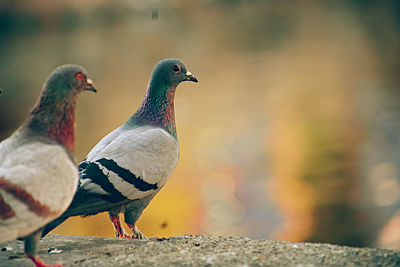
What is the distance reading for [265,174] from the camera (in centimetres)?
1228

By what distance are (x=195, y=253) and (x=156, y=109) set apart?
1.42 m

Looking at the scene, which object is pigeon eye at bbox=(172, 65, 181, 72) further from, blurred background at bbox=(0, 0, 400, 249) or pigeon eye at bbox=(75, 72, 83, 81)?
blurred background at bbox=(0, 0, 400, 249)

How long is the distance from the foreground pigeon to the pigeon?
2.56ft

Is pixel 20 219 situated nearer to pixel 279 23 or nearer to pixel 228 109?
pixel 228 109

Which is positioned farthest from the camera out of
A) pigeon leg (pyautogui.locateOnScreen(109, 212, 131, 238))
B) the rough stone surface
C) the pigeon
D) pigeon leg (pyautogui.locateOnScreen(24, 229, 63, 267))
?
pigeon leg (pyautogui.locateOnScreen(109, 212, 131, 238))

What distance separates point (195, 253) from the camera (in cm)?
454

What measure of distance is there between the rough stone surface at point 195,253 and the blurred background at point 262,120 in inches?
169

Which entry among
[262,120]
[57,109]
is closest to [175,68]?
[57,109]

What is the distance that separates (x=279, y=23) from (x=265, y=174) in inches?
1469

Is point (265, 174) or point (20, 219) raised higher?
point (265, 174)

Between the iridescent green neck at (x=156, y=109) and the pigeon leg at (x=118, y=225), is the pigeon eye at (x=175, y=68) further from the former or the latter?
the pigeon leg at (x=118, y=225)

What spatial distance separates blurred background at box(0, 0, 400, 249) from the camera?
10.1 meters

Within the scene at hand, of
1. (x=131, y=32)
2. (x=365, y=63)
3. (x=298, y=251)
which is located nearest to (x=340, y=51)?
(x=365, y=63)

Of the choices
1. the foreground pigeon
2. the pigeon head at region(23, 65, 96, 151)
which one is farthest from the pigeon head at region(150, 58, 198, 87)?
the pigeon head at region(23, 65, 96, 151)
